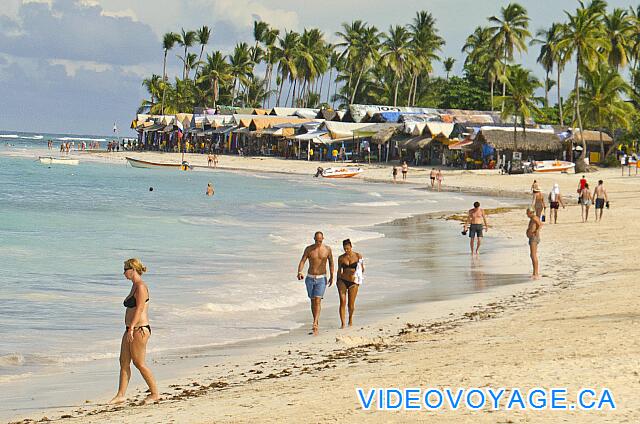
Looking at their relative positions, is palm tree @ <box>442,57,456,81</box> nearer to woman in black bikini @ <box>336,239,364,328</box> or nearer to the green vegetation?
the green vegetation

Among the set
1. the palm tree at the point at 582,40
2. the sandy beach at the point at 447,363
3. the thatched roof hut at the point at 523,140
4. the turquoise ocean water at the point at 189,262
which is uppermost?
the palm tree at the point at 582,40

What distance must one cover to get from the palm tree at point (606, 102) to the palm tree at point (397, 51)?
32515mm

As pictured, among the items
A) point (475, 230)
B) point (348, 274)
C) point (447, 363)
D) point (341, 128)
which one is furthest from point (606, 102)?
point (447, 363)

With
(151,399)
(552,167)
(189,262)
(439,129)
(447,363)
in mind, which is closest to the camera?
(151,399)

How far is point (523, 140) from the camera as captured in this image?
59.4 m

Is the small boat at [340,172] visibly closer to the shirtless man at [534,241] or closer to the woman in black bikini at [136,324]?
the shirtless man at [534,241]

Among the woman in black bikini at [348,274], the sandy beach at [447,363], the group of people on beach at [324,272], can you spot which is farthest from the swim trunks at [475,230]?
the woman in black bikini at [348,274]

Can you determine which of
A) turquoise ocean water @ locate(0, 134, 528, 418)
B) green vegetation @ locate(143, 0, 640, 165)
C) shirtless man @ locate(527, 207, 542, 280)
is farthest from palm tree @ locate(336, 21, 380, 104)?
shirtless man @ locate(527, 207, 542, 280)

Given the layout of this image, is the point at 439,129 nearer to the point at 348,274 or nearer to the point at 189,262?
the point at 189,262

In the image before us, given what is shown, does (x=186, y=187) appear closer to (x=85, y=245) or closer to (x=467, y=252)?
(x=85, y=245)

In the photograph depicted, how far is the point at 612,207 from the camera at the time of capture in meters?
33.1

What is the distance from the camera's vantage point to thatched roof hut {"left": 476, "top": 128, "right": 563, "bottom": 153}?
58531mm

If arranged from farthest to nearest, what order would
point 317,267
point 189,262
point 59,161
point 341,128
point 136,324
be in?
point 59,161
point 341,128
point 189,262
point 317,267
point 136,324

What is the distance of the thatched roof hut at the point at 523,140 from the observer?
58531 mm
